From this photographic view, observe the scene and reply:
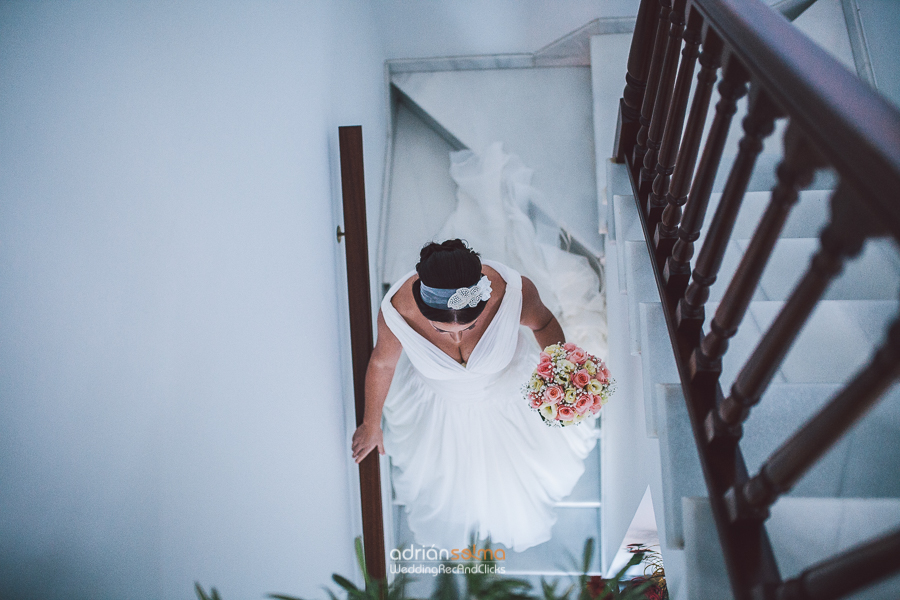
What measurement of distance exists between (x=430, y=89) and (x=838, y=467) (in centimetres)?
357

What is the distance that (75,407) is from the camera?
97cm

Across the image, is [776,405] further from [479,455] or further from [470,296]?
[479,455]

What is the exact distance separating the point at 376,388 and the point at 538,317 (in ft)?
2.83

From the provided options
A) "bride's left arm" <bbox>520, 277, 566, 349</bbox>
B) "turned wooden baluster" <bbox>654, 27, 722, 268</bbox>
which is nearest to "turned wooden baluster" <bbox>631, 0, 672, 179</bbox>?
"turned wooden baluster" <bbox>654, 27, 722, 268</bbox>

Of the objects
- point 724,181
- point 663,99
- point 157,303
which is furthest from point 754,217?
point 157,303

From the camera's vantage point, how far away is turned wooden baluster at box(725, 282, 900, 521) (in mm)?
612

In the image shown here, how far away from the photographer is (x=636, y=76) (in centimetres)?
190

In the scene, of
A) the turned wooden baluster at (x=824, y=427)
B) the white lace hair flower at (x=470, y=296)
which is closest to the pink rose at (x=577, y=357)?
the white lace hair flower at (x=470, y=296)

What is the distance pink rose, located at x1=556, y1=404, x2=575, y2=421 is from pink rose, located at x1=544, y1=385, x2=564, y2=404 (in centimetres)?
4

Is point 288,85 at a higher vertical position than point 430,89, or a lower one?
lower

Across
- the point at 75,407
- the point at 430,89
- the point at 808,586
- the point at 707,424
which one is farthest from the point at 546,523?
the point at 430,89

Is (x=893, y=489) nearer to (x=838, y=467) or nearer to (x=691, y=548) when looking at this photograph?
(x=838, y=467)

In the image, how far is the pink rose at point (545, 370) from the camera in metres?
2.12

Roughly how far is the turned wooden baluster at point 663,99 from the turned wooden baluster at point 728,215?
503 millimetres
